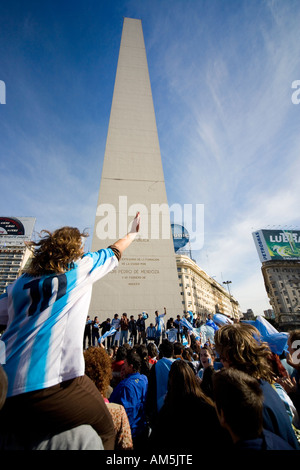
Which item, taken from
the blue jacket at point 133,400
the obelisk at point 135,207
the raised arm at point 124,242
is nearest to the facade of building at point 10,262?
the obelisk at point 135,207

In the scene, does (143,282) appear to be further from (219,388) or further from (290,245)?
(290,245)

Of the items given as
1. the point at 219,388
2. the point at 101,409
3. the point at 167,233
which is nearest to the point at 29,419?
the point at 101,409

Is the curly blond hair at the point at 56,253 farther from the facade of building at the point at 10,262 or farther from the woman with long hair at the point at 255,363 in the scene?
the facade of building at the point at 10,262

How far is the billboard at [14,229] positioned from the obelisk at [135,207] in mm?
43050

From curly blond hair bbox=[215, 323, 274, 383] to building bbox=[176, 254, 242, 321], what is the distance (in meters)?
37.2

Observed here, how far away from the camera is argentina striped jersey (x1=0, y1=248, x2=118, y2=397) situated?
872mm

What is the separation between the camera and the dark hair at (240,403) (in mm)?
1059

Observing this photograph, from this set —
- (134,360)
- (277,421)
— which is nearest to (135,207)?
(134,360)

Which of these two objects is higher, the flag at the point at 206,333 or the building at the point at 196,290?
the building at the point at 196,290

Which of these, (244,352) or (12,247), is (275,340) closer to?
(244,352)

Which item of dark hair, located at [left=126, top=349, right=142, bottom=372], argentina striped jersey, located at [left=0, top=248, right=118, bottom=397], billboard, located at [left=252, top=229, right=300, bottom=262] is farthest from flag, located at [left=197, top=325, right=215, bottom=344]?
billboard, located at [left=252, top=229, right=300, bottom=262]

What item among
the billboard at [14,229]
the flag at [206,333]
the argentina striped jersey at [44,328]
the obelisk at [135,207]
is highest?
the billboard at [14,229]
